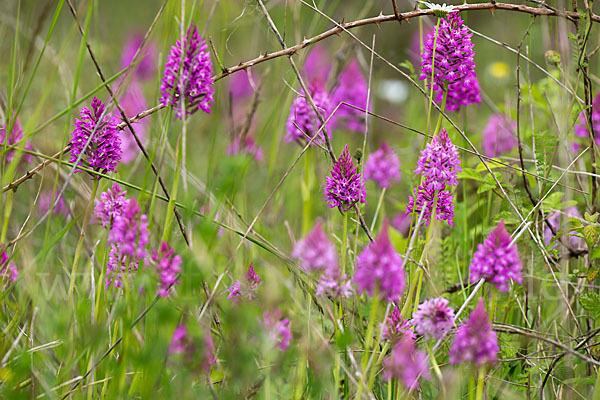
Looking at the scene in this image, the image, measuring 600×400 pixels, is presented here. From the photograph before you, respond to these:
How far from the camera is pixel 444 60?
145cm

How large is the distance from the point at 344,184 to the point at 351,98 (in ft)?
5.96

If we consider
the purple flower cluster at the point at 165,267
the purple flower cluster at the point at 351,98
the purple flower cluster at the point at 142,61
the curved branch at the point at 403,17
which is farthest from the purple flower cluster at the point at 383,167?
the purple flower cluster at the point at 142,61

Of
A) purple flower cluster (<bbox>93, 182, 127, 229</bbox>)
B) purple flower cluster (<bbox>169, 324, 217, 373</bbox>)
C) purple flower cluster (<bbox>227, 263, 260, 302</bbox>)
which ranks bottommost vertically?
purple flower cluster (<bbox>169, 324, 217, 373</bbox>)

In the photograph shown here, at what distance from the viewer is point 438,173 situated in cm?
133

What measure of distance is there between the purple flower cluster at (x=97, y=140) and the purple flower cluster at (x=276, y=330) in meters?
0.49

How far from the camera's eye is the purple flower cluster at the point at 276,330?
1.17 meters

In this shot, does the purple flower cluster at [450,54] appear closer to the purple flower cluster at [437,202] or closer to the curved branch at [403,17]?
the curved branch at [403,17]

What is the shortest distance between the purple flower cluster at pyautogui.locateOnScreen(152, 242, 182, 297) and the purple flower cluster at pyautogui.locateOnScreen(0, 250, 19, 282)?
433mm

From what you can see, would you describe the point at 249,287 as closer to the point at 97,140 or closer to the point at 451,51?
the point at 97,140

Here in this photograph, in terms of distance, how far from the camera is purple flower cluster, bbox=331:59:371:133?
302cm

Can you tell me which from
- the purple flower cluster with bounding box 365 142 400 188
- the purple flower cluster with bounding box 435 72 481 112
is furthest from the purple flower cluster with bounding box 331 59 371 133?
the purple flower cluster with bounding box 435 72 481 112

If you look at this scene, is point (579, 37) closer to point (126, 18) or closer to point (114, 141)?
point (114, 141)

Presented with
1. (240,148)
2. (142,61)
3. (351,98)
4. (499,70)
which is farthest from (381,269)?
(142,61)

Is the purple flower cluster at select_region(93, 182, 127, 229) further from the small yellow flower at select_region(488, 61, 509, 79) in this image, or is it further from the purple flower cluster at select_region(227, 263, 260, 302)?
the small yellow flower at select_region(488, 61, 509, 79)
